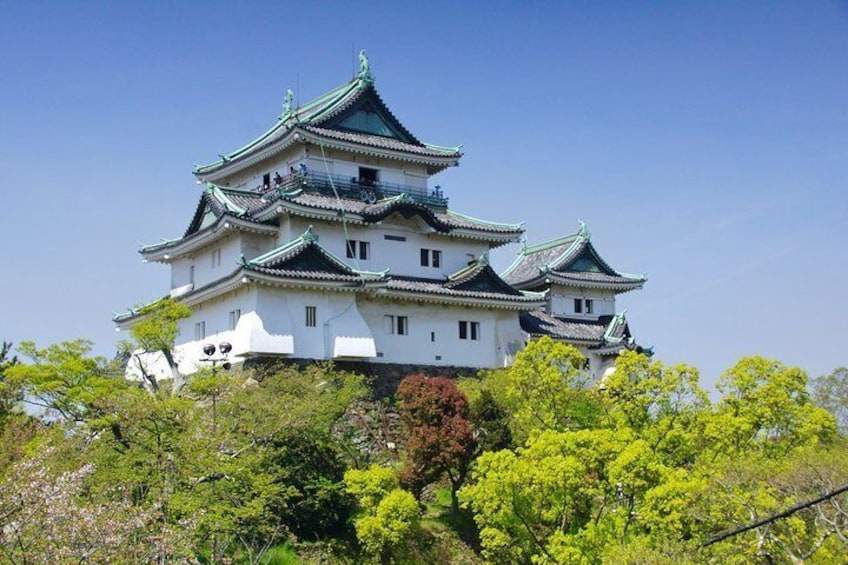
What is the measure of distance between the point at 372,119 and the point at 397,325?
9667 millimetres

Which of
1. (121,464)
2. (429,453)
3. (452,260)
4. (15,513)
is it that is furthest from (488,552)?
(452,260)

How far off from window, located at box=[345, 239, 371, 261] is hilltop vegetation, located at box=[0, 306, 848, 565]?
7.82m

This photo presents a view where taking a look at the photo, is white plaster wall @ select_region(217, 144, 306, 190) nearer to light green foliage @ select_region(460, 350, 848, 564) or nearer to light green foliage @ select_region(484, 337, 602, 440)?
light green foliage @ select_region(484, 337, 602, 440)

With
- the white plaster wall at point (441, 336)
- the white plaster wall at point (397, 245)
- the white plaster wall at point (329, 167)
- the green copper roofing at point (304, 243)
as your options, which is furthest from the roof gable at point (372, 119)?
the white plaster wall at point (441, 336)

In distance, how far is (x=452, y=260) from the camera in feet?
135

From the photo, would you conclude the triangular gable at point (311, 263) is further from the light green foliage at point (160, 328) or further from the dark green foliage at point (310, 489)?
the dark green foliage at point (310, 489)

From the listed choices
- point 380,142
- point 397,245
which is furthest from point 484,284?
point 380,142

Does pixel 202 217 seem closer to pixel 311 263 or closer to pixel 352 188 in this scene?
pixel 352 188

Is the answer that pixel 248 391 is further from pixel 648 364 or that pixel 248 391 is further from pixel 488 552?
pixel 648 364

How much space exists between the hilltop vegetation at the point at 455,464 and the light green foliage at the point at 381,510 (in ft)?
0.18

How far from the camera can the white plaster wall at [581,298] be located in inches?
1796

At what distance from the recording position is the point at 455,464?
95.7 ft

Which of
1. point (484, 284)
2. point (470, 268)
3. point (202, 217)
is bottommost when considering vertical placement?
point (484, 284)

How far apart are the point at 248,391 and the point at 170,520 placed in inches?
256
